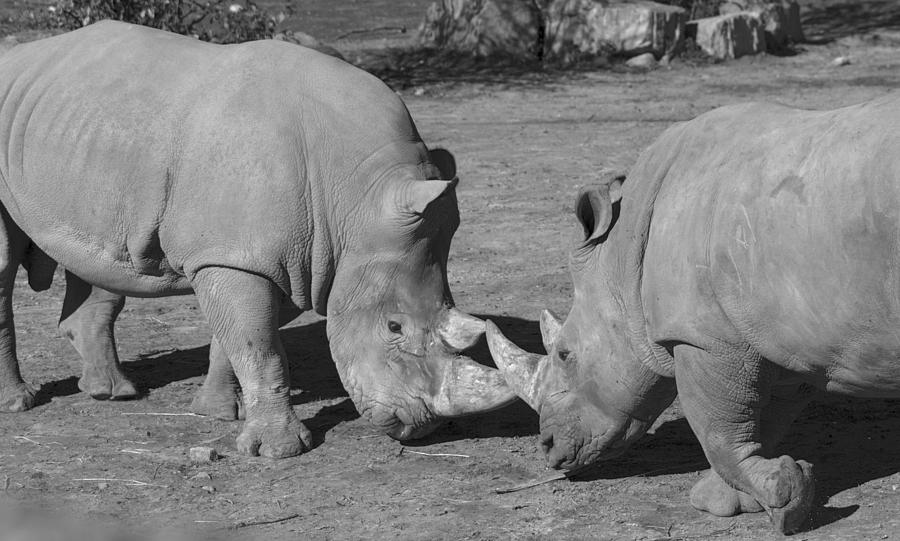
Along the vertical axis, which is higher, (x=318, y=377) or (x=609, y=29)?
(x=609, y=29)

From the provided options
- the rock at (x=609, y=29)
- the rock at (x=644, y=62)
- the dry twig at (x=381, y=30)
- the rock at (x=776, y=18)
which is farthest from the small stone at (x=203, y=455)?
the dry twig at (x=381, y=30)

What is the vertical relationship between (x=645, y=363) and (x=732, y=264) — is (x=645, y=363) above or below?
below

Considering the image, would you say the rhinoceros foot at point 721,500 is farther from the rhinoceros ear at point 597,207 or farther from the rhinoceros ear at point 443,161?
the rhinoceros ear at point 443,161

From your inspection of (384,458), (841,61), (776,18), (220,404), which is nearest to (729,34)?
(776,18)

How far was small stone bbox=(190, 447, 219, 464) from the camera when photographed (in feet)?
17.1

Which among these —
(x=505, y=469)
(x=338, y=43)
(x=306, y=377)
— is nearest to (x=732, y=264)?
(x=505, y=469)

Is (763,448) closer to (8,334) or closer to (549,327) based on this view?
(549,327)

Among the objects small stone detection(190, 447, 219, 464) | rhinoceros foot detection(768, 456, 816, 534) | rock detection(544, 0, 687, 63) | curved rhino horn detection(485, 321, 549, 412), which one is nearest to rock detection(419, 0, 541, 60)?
rock detection(544, 0, 687, 63)

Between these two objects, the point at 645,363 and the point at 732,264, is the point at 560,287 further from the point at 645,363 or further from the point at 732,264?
the point at 732,264

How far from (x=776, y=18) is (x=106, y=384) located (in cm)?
1152

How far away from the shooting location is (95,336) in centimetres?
620

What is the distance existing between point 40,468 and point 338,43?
11.4 metres

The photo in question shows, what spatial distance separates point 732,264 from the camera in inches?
149

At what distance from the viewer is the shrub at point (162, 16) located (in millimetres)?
11750
